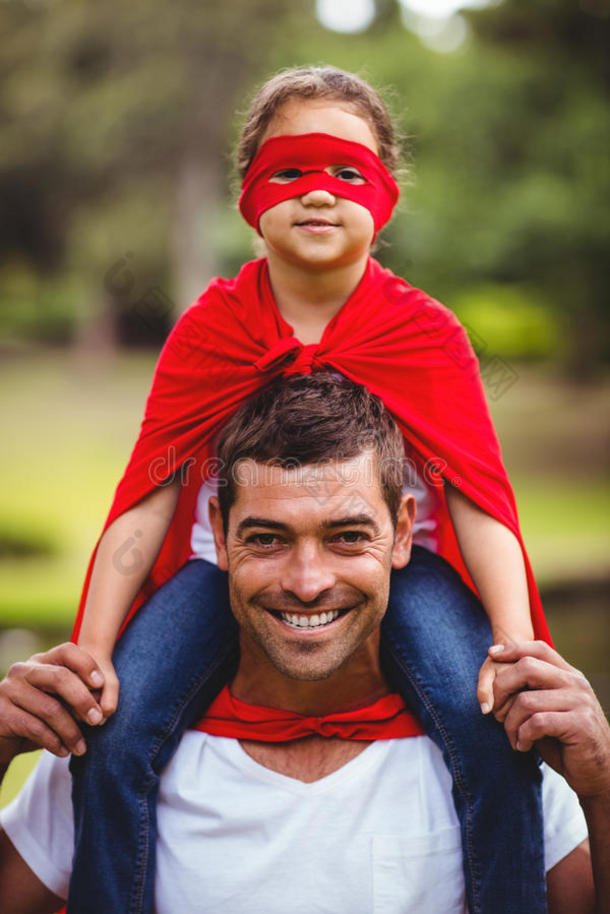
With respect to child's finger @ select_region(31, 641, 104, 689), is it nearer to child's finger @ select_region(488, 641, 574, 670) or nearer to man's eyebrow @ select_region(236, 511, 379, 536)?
man's eyebrow @ select_region(236, 511, 379, 536)

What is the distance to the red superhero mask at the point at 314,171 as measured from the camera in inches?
105

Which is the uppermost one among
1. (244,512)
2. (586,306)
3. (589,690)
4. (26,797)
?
(586,306)

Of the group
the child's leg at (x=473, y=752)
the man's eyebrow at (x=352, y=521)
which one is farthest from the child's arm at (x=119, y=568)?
the child's leg at (x=473, y=752)

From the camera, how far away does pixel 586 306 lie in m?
10.9

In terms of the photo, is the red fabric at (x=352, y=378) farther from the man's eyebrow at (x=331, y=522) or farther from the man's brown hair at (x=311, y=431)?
the man's eyebrow at (x=331, y=522)

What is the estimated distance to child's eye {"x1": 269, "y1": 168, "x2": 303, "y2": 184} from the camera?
8.95 ft

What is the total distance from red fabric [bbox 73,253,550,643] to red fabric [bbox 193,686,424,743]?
431 millimetres

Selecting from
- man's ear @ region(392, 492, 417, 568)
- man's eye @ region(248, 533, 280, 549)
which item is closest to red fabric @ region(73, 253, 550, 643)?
man's ear @ region(392, 492, 417, 568)

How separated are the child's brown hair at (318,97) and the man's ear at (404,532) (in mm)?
979

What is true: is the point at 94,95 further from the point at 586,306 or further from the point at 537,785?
the point at 537,785

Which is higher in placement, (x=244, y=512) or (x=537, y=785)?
(x=244, y=512)

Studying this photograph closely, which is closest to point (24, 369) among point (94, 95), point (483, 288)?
point (94, 95)

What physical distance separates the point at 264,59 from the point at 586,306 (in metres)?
6.55

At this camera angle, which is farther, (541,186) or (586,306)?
(586,306)
